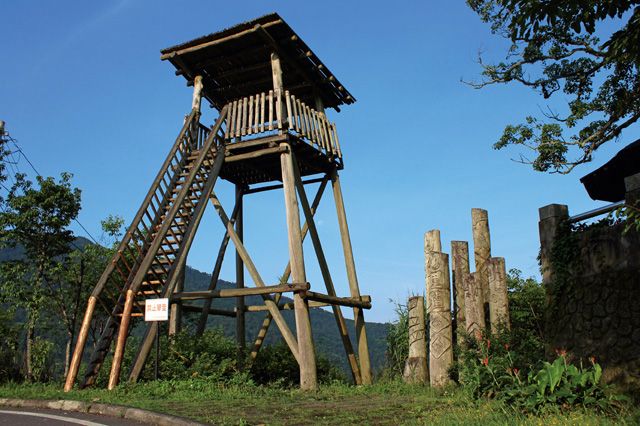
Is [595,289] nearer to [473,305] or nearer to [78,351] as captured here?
[473,305]

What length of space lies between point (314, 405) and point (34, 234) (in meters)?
15.5

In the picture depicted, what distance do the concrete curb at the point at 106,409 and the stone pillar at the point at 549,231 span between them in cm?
639

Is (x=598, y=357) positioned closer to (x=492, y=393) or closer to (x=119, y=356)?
(x=492, y=393)

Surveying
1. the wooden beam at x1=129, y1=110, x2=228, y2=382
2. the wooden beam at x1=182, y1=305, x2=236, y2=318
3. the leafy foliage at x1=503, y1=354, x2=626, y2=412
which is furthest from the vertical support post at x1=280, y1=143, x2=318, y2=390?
the leafy foliage at x1=503, y1=354, x2=626, y2=412

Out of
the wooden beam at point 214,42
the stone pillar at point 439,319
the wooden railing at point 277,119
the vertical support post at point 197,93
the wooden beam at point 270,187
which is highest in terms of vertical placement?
the wooden beam at point 214,42

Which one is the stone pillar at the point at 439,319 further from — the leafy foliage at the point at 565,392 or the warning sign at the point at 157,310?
the warning sign at the point at 157,310

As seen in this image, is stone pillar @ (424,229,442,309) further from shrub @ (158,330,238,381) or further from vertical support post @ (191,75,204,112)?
vertical support post @ (191,75,204,112)

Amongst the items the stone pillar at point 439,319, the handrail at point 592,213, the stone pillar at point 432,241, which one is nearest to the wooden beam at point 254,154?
the stone pillar at point 432,241

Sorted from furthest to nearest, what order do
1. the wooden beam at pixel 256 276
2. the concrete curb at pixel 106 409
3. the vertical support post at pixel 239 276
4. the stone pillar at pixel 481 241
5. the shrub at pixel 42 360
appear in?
the vertical support post at pixel 239 276 → the shrub at pixel 42 360 → the stone pillar at pixel 481 241 → the wooden beam at pixel 256 276 → the concrete curb at pixel 106 409

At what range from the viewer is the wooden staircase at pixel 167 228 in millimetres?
12227

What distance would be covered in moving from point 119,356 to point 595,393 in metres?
8.58

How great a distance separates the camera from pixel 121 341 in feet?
38.4

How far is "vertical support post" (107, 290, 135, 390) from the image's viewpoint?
37.6ft

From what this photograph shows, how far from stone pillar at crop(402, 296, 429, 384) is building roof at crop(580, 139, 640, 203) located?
14.7 ft
